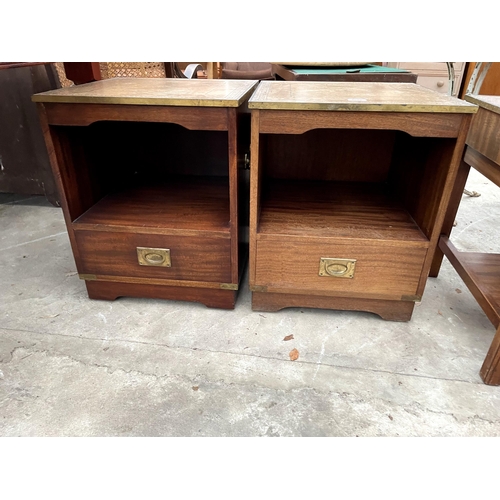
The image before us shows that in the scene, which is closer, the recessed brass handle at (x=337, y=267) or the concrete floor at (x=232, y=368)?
the concrete floor at (x=232, y=368)

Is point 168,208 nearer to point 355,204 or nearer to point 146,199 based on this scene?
point 146,199

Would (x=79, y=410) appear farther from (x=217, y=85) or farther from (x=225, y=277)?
(x=217, y=85)

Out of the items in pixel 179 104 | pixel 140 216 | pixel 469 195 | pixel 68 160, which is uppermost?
pixel 179 104

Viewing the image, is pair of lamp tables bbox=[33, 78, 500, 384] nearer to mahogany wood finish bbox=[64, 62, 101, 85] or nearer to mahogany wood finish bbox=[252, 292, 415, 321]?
mahogany wood finish bbox=[252, 292, 415, 321]

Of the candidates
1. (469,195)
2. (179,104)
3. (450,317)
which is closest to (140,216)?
(179,104)

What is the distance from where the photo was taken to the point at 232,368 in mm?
970

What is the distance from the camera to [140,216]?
1.13 m

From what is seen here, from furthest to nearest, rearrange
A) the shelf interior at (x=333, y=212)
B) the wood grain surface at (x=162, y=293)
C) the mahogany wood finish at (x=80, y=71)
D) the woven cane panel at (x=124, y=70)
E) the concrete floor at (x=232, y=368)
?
1. the woven cane panel at (x=124, y=70)
2. the mahogany wood finish at (x=80, y=71)
3. the wood grain surface at (x=162, y=293)
4. the shelf interior at (x=333, y=212)
5. the concrete floor at (x=232, y=368)

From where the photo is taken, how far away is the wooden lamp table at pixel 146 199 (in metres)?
0.92

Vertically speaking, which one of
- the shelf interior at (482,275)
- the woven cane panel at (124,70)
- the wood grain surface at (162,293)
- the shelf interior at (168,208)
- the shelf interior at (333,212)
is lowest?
the wood grain surface at (162,293)

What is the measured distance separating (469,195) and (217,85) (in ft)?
5.50

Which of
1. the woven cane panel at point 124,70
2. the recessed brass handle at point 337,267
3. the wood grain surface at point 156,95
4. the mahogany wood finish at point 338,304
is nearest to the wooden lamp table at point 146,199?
the wood grain surface at point 156,95

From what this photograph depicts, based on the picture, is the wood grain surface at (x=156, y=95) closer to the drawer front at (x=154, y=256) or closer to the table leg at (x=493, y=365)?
the drawer front at (x=154, y=256)

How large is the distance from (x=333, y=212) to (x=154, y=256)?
1.81 feet
